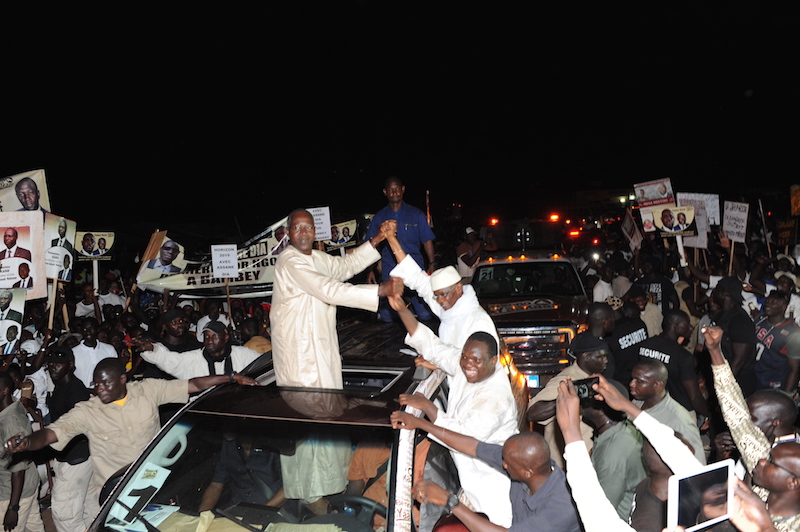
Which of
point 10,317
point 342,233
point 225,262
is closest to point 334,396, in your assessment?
point 10,317

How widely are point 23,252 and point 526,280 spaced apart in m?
6.47

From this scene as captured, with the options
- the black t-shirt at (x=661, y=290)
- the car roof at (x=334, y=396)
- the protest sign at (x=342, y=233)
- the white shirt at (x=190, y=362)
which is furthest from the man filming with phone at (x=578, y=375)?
the protest sign at (x=342, y=233)

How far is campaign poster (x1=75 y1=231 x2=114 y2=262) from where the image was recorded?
10.8m

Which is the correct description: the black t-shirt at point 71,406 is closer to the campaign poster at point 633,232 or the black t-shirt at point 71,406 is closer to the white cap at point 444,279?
the white cap at point 444,279

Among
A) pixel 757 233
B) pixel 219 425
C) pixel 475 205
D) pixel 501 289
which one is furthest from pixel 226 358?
pixel 475 205

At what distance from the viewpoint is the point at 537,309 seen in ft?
27.6

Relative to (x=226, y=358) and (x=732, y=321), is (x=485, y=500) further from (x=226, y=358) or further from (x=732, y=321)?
(x=732, y=321)

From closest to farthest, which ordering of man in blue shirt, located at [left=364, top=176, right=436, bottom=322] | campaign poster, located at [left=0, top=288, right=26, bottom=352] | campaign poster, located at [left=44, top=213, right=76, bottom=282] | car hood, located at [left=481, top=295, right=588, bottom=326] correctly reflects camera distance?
campaign poster, located at [left=0, top=288, right=26, bottom=352]
man in blue shirt, located at [left=364, top=176, right=436, bottom=322]
campaign poster, located at [left=44, top=213, right=76, bottom=282]
car hood, located at [left=481, top=295, right=588, bottom=326]

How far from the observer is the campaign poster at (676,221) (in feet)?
36.6

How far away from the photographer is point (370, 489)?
3.30m

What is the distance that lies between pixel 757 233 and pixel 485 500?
17181 mm

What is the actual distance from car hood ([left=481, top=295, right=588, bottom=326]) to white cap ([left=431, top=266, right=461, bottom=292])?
325cm

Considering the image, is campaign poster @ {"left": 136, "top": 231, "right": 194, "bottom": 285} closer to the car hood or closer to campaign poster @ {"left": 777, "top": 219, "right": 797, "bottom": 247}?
the car hood

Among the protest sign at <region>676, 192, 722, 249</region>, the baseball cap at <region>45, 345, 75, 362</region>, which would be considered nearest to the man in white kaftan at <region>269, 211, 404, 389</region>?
the baseball cap at <region>45, 345, 75, 362</region>
